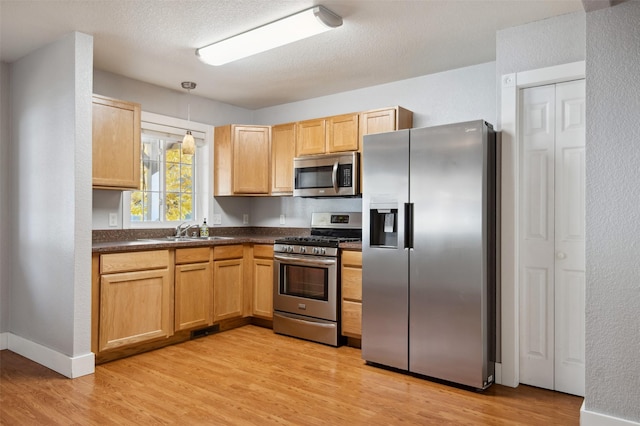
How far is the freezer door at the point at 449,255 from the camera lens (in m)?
2.92

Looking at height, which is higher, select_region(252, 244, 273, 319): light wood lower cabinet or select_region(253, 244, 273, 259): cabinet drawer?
select_region(253, 244, 273, 259): cabinet drawer

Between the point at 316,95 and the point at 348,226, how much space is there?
1499 millimetres

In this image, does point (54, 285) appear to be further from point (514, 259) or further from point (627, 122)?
point (627, 122)

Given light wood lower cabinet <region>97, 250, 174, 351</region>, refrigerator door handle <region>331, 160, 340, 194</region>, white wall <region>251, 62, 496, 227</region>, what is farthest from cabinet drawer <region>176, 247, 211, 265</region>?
refrigerator door handle <region>331, 160, 340, 194</region>

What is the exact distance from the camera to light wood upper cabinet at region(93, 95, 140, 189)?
3.60 meters

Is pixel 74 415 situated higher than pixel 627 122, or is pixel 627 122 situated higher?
pixel 627 122

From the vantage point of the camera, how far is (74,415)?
8.35 feet

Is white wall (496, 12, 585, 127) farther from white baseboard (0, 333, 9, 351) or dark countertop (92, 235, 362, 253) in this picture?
white baseboard (0, 333, 9, 351)

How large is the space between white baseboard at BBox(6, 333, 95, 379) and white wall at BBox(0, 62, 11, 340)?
0.31m

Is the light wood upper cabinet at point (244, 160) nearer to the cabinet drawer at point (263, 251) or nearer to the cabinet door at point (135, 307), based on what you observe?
the cabinet drawer at point (263, 251)

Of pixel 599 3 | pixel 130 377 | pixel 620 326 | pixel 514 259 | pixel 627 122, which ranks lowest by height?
pixel 130 377

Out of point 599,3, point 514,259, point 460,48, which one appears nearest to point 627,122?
point 599,3

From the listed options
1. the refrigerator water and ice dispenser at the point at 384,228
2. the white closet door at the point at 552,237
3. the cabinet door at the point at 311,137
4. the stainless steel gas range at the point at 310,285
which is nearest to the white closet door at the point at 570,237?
the white closet door at the point at 552,237

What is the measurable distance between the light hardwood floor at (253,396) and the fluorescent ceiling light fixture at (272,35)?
2363 millimetres
